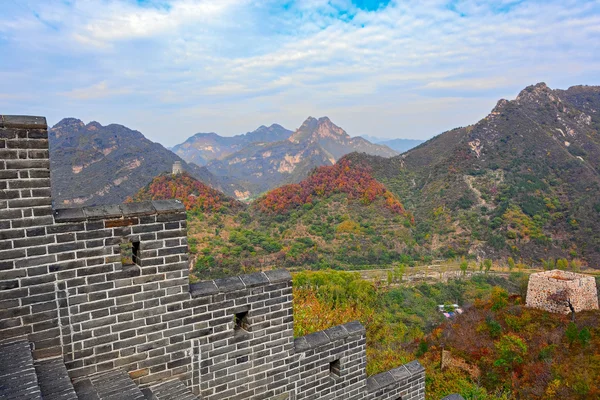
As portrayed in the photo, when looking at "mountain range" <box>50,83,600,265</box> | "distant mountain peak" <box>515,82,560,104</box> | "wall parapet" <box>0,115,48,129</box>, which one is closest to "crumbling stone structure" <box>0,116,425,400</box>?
"wall parapet" <box>0,115,48,129</box>

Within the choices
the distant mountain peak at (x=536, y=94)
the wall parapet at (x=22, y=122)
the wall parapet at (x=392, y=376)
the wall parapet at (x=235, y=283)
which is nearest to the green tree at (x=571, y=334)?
the wall parapet at (x=392, y=376)

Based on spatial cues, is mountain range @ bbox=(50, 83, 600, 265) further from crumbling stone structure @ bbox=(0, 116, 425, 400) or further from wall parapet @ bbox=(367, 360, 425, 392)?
crumbling stone structure @ bbox=(0, 116, 425, 400)

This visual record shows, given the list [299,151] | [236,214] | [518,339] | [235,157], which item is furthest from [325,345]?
[235,157]

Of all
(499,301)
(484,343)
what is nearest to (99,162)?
(499,301)

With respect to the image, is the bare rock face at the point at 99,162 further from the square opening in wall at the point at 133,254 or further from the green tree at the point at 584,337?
the green tree at the point at 584,337

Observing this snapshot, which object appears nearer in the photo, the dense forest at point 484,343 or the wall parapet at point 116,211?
the wall parapet at point 116,211

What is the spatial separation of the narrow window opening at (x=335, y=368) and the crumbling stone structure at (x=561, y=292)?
22.1m

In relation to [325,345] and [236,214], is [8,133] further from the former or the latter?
[236,214]

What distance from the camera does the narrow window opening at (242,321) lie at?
365cm

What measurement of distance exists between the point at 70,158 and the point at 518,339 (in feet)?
266

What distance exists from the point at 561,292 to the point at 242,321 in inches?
923

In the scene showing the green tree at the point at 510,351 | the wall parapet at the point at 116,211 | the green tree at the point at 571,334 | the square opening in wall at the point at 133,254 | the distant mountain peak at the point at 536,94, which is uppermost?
the distant mountain peak at the point at 536,94

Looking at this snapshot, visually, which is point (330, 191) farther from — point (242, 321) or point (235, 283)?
point (235, 283)

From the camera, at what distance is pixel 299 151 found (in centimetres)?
17438
